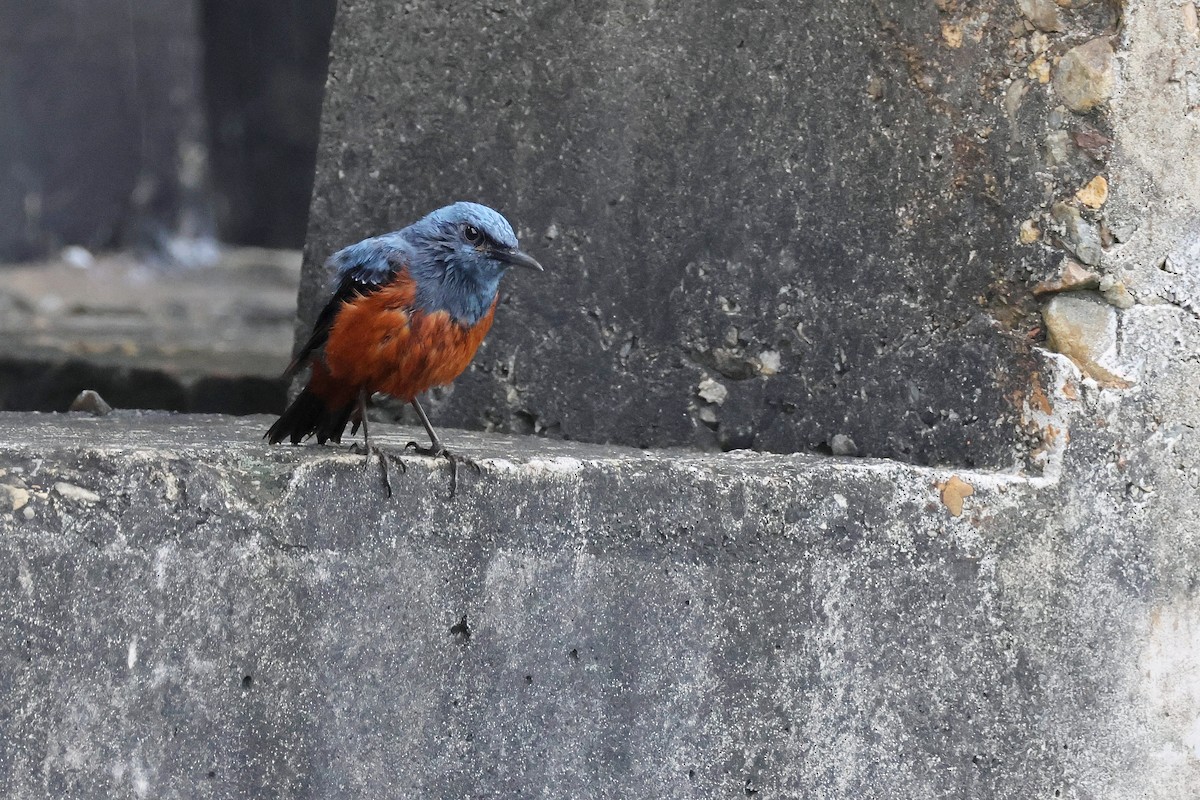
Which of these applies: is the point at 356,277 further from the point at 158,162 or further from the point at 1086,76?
the point at 158,162

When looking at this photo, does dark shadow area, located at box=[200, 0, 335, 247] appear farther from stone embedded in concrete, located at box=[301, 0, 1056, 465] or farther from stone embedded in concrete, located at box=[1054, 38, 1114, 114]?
stone embedded in concrete, located at box=[1054, 38, 1114, 114]

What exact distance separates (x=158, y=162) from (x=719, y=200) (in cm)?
587

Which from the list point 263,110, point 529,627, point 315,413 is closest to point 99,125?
point 263,110

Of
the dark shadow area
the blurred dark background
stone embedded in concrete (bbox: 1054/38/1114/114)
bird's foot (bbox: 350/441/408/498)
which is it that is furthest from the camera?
the dark shadow area

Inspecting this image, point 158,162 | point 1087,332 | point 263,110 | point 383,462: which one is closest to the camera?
point 383,462

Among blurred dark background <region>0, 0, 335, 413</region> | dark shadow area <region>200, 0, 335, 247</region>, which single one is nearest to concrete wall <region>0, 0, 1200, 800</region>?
blurred dark background <region>0, 0, 335, 413</region>

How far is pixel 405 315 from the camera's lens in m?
3.01

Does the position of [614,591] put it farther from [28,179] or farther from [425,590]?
[28,179]

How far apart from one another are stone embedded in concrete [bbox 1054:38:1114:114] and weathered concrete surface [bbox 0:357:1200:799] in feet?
1.57

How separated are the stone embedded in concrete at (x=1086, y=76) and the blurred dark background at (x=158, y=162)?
151 inches

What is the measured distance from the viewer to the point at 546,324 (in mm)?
3545

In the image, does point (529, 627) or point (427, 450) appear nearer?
point (529, 627)

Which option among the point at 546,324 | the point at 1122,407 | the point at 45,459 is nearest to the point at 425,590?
the point at 45,459

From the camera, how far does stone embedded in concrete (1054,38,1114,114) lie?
117 inches
